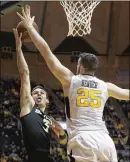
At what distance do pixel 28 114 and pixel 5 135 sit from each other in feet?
33.8

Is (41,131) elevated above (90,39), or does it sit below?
below

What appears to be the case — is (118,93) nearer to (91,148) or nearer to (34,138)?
(91,148)

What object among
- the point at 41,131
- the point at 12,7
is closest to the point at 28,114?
the point at 41,131

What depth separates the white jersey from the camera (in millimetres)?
3533

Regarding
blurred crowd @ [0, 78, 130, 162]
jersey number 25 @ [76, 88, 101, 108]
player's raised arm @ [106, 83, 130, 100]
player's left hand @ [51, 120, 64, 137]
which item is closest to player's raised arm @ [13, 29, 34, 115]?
player's left hand @ [51, 120, 64, 137]

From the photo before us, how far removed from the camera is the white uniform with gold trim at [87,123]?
11.3ft

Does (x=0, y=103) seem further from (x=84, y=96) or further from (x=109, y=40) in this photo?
(x=84, y=96)

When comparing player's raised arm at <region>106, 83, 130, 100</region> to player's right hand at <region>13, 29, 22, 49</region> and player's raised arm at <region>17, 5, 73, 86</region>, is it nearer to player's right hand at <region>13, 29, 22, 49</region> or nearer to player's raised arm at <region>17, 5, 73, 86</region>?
player's raised arm at <region>17, 5, 73, 86</region>

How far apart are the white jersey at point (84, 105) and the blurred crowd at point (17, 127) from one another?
29.3ft

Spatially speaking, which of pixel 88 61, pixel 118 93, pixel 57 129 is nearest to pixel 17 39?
pixel 88 61

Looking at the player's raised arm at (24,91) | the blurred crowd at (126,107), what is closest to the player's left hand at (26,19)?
the player's raised arm at (24,91)

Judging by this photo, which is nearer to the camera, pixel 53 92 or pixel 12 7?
pixel 12 7

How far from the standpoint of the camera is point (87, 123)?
139 inches

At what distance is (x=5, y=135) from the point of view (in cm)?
1397
